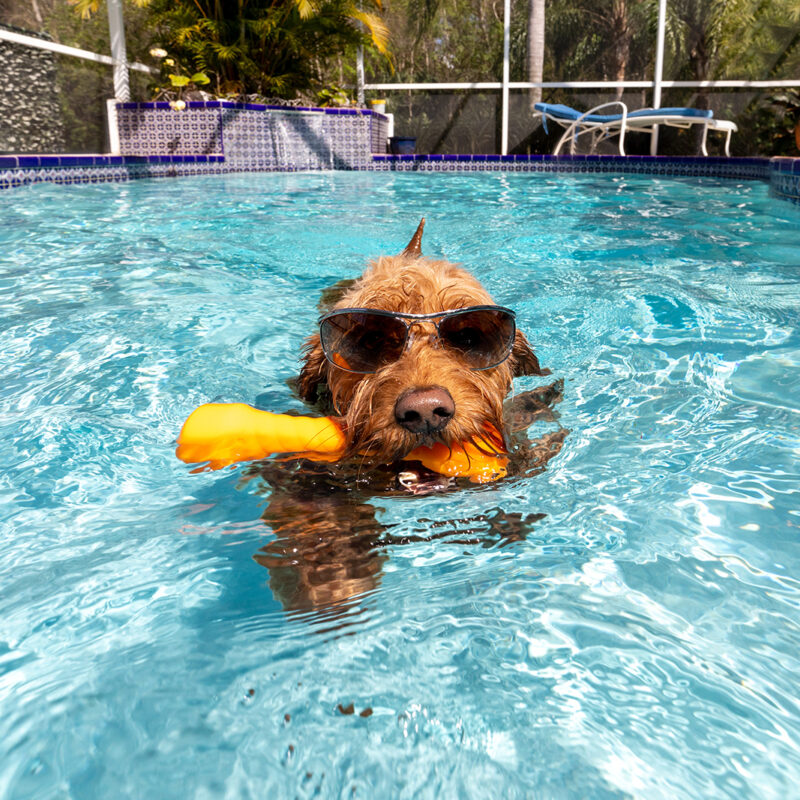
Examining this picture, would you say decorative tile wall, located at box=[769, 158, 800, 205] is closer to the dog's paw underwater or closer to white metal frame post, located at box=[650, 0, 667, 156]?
white metal frame post, located at box=[650, 0, 667, 156]

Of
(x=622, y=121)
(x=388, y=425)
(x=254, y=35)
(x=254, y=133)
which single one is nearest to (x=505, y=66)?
(x=622, y=121)

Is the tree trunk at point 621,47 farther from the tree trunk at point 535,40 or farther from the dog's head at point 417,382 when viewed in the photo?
the dog's head at point 417,382

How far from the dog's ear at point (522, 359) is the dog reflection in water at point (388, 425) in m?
0.19

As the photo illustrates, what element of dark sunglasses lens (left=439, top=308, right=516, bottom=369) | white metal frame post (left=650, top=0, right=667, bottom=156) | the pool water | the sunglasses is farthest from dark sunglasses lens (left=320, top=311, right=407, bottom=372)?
white metal frame post (left=650, top=0, right=667, bottom=156)

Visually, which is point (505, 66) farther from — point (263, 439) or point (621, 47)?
point (263, 439)

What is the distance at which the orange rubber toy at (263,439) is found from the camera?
8.91 ft

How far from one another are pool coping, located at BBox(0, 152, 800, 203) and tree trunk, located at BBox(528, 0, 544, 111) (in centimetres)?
306

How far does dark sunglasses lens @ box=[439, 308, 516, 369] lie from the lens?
2756mm

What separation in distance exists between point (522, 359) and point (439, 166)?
16807 mm

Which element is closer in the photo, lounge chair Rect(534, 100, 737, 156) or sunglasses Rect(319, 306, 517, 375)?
sunglasses Rect(319, 306, 517, 375)

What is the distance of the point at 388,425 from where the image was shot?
2463 millimetres

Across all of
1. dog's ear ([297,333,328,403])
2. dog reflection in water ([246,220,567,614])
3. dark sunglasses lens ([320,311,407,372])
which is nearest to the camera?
dog reflection in water ([246,220,567,614])

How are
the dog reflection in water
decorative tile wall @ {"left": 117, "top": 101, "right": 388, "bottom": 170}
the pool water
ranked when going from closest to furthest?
the pool water < the dog reflection in water < decorative tile wall @ {"left": 117, "top": 101, "right": 388, "bottom": 170}

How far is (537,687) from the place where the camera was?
1.71 meters
